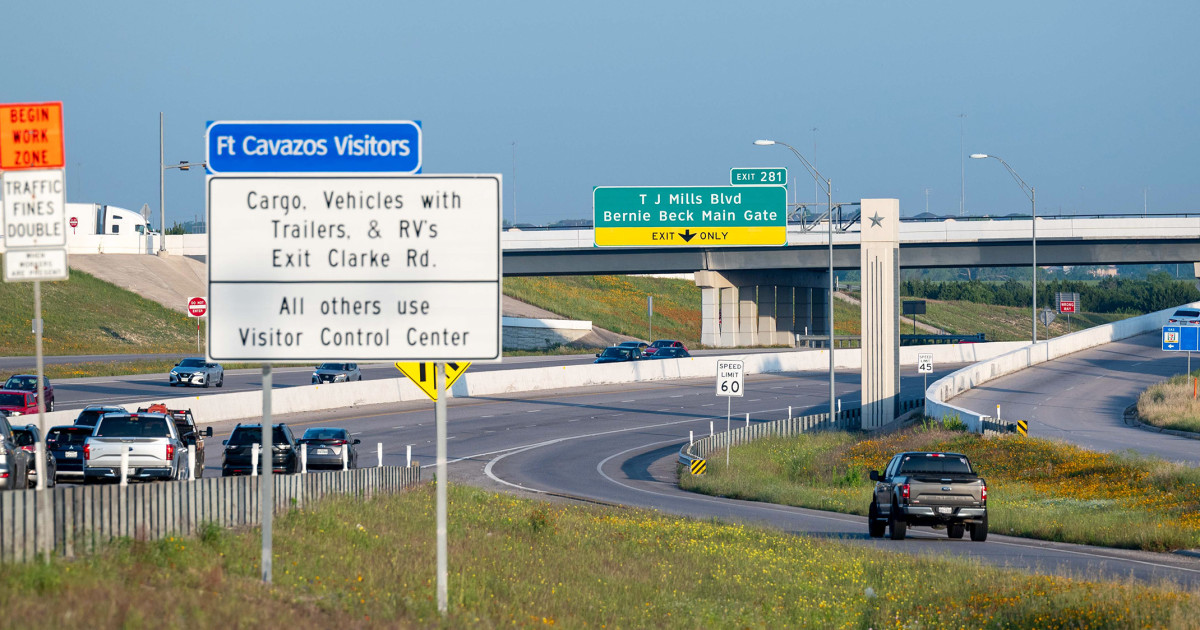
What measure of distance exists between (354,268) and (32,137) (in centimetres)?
331

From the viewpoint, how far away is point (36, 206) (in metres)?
10.5

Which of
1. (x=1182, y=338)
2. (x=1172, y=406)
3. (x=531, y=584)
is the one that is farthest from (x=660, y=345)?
(x=531, y=584)

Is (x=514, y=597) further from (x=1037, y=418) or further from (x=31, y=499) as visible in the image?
(x=1037, y=418)

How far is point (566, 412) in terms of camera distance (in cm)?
5322

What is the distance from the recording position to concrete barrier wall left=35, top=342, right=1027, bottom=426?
44.3 meters

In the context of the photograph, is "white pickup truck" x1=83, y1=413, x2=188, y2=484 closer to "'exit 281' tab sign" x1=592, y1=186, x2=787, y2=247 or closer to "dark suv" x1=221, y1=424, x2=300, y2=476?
"dark suv" x1=221, y1=424, x2=300, y2=476

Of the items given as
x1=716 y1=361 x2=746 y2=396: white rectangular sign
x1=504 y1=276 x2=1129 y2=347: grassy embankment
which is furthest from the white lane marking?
x1=504 y1=276 x2=1129 y2=347: grassy embankment

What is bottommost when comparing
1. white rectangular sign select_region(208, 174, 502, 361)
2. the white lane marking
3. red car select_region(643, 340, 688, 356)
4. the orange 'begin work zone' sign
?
the white lane marking

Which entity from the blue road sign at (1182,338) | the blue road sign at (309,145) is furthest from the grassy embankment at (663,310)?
the blue road sign at (309,145)

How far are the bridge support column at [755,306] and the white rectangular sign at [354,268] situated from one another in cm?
8117

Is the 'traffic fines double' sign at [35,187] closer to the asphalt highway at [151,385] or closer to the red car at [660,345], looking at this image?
the asphalt highway at [151,385]

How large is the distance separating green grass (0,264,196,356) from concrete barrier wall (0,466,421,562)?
210ft

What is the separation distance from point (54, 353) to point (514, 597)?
224ft

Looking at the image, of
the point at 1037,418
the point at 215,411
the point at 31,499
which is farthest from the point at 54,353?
the point at 31,499
